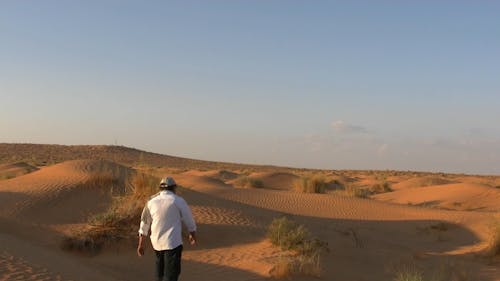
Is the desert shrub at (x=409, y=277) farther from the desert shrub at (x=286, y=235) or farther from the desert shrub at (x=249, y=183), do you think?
the desert shrub at (x=249, y=183)

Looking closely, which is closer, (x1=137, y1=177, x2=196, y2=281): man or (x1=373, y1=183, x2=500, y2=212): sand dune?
(x1=137, y1=177, x2=196, y2=281): man

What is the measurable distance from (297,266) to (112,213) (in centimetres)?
496

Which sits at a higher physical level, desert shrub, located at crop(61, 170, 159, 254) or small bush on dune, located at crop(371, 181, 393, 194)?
small bush on dune, located at crop(371, 181, 393, 194)

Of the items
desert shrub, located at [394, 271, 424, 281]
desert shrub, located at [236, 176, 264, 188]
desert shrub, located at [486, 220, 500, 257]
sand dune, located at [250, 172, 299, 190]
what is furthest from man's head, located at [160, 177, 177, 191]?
sand dune, located at [250, 172, 299, 190]

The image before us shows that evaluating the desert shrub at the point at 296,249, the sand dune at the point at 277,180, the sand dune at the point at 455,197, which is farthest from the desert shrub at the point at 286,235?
the sand dune at the point at 277,180

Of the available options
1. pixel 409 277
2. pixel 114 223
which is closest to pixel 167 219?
pixel 409 277

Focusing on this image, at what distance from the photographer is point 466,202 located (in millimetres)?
27812

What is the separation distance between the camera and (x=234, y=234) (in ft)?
48.2

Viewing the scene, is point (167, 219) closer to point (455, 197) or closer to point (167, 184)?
point (167, 184)

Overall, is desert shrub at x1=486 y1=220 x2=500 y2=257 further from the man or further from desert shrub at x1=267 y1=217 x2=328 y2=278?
the man

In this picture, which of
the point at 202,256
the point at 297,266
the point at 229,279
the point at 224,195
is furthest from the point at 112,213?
the point at 224,195

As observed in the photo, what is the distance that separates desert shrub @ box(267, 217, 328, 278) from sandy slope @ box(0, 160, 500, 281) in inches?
9.5

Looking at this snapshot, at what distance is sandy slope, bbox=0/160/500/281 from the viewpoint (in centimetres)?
1098

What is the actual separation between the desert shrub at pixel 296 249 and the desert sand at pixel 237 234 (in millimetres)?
177
